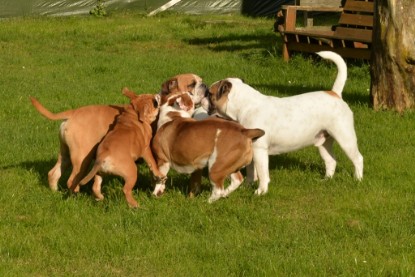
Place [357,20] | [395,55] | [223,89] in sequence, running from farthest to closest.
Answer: [357,20] → [395,55] → [223,89]

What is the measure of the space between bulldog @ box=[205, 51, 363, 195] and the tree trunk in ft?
11.8

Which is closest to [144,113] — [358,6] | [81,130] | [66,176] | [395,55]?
[81,130]

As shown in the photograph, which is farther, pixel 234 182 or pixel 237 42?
pixel 237 42

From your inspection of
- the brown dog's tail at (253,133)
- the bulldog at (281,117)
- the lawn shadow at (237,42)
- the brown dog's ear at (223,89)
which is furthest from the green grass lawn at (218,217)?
the lawn shadow at (237,42)

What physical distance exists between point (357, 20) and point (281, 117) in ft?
27.8

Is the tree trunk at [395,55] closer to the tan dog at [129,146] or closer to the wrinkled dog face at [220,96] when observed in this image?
the wrinkled dog face at [220,96]

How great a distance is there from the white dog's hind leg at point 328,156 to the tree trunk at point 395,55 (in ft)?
10.8

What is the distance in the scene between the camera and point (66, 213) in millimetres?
8117

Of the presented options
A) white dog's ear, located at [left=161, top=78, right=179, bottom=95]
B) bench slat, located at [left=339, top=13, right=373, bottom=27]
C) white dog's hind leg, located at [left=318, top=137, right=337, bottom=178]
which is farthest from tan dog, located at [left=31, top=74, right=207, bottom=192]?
bench slat, located at [left=339, top=13, right=373, bottom=27]

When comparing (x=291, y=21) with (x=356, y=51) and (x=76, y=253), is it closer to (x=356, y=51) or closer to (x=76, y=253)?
(x=356, y=51)

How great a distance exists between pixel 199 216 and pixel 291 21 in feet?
34.2

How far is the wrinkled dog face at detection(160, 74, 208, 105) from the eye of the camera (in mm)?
9125

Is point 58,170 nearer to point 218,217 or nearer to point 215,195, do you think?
point 215,195

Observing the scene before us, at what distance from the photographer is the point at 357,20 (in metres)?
16.7
